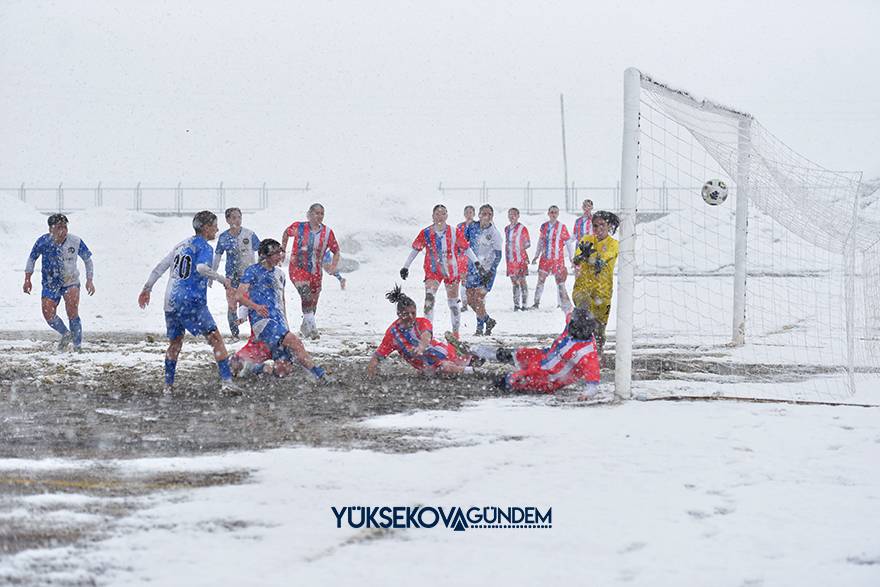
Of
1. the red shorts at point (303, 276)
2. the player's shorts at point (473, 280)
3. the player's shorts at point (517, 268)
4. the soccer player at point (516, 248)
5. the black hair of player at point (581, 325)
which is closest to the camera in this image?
the black hair of player at point (581, 325)

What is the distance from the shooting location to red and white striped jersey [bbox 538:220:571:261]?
1734 centimetres

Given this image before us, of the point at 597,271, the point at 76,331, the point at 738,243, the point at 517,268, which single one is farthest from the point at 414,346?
the point at 517,268

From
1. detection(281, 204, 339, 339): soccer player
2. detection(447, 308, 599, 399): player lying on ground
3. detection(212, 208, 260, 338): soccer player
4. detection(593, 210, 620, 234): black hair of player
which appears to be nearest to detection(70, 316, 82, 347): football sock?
detection(212, 208, 260, 338): soccer player

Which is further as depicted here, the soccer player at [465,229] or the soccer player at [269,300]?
the soccer player at [465,229]

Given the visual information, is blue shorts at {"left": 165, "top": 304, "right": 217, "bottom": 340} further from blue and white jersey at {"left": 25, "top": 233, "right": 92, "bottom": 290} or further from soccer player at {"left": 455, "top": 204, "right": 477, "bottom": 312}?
soccer player at {"left": 455, "top": 204, "right": 477, "bottom": 312}

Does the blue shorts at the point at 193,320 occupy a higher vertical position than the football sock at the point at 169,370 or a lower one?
higher

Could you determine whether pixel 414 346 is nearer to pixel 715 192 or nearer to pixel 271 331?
pixel 271 331

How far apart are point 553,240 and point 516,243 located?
0.66 metres

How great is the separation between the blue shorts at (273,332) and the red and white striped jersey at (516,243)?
9.23 metres

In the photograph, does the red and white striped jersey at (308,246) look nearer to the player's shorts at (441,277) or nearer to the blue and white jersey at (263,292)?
the player's shorts at (441,277)

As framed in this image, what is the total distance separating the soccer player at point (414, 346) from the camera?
8828 millimetres

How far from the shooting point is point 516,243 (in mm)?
17688

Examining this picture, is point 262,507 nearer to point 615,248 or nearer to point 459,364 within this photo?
point 459,364

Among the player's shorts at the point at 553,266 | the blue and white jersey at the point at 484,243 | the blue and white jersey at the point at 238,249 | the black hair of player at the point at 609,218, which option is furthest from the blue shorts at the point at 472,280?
the black hair of player at the point at 609,218
